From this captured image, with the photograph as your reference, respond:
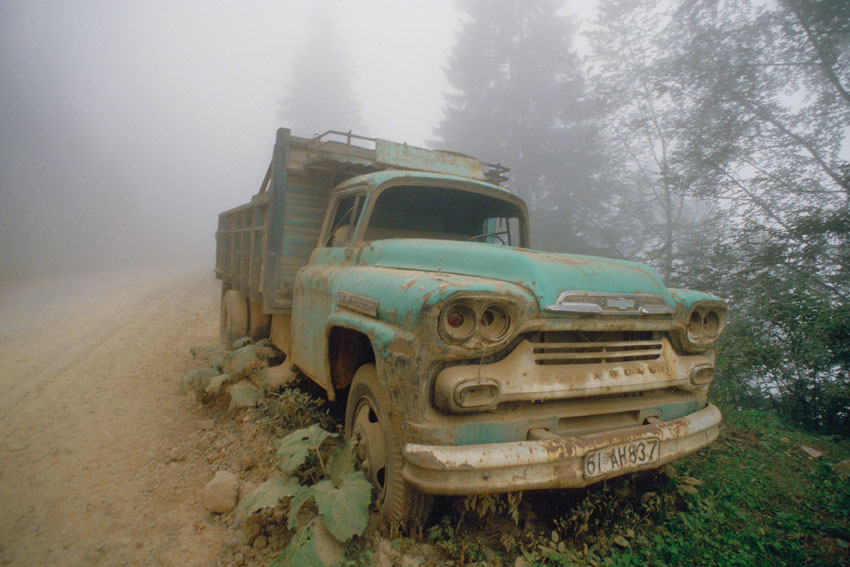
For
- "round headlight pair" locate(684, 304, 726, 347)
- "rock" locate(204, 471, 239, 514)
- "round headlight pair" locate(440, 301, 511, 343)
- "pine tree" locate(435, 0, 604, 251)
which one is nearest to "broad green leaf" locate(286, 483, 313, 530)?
"rock" locate(204, 471, 239, 514)

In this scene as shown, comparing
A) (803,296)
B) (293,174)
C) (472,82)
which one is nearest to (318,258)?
(293,174)

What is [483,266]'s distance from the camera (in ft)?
7.75

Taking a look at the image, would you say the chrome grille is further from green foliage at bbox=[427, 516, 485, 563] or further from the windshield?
the windshield

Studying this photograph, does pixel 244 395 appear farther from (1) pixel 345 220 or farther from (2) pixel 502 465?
(2) pixel 502 465

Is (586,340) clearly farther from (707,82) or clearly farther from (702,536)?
(707,82)

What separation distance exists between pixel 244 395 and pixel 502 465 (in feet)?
8.60

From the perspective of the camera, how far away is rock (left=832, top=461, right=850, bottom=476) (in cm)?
315

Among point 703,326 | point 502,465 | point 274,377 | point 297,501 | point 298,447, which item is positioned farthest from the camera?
point 274,377

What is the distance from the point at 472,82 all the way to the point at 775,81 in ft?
48.1

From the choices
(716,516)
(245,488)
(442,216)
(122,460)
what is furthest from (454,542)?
(442,216)

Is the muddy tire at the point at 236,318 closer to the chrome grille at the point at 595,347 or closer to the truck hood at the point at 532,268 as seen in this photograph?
the truck hood at the point at 532,268

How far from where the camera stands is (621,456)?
1957 mm

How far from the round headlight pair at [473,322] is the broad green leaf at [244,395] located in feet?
7.86

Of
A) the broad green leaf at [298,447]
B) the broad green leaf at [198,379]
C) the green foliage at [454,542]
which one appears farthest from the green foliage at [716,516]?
the broad green leaf at [198,379]
